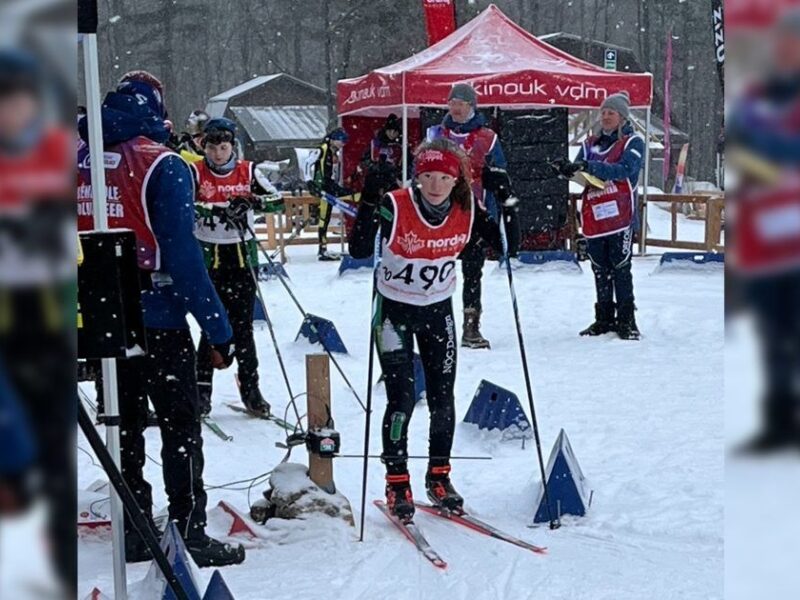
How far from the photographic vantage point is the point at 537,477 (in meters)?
4.87

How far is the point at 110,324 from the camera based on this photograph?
2.44 meters

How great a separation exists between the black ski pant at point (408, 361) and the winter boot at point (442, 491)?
0.68 feet

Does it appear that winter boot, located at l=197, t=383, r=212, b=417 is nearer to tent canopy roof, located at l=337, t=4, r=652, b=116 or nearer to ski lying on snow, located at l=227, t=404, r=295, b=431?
ski lying on snow, located at l=227, t=404, r=295, b=431

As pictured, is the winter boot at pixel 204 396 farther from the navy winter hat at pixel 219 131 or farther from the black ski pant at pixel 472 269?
the black ski pant at pixel 472 269

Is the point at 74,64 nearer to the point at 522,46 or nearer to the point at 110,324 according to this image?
the point at 110,324

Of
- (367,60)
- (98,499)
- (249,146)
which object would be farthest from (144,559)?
(249,146)

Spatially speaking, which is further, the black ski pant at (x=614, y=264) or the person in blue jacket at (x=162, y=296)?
the black ski pant at (x=614, y=264)

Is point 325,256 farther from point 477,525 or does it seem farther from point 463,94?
point 477,525

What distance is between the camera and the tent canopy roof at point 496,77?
1162 centimetres

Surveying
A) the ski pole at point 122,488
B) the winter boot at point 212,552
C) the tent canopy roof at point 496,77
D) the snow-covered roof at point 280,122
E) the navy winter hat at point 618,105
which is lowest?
the winter boot at point 212,552

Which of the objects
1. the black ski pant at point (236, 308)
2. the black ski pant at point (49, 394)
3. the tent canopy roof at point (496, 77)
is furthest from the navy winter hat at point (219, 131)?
the tent canopy roof at point (496, 77)

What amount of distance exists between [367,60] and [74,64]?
24398 millimetres

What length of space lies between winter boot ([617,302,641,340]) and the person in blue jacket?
16.8ft

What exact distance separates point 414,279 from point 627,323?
15.0ft
